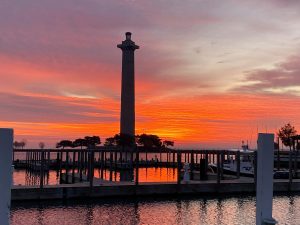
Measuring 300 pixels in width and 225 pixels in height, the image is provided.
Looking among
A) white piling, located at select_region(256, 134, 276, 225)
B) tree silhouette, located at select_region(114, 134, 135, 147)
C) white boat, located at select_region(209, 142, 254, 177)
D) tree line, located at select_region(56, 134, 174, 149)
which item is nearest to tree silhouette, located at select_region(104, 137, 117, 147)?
tree line, located at select_region(56, 134, 174, 149)

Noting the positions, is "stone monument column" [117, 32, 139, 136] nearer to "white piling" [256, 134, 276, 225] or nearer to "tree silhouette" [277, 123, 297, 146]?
"tree silhouette" [277, 123, 297, 146]

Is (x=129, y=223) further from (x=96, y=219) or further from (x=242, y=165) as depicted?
(x=242, y=165)

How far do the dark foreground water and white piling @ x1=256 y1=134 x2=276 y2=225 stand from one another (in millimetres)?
20291

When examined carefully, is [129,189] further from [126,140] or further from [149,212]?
[126,140]

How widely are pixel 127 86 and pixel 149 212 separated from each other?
62032 mm

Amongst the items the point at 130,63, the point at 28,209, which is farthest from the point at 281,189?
the point at 130,63

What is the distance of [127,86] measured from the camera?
88812 mm

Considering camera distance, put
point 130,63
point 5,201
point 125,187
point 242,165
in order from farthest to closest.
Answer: point 130,63 < point 242,165 < point 125,187 < point 5,201

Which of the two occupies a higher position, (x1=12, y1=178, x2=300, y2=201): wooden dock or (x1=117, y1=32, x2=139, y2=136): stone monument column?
(x1=117, y1=32, x2=139, y2=136): stone monument column

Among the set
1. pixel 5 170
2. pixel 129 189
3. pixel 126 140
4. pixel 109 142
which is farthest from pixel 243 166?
pixel 109 142

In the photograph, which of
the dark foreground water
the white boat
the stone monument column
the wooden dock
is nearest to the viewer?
the dark foreground water

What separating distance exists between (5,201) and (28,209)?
23656mm

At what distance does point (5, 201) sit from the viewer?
15.7 ft

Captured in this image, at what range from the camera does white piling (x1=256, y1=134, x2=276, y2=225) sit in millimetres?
5254
